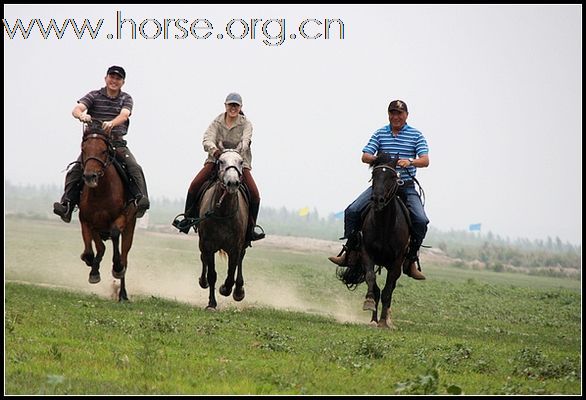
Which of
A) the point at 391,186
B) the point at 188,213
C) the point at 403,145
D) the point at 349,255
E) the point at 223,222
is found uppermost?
the point at 403,145

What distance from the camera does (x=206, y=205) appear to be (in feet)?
57.2

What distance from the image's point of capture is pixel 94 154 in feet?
55.7

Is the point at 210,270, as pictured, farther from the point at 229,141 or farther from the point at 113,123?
the point at 113,123

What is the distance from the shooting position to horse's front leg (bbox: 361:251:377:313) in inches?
645

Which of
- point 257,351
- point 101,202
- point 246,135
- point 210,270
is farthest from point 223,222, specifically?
point 257,351

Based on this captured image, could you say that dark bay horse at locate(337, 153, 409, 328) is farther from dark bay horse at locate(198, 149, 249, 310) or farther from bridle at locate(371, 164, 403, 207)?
dark bay horse at locate(198, 149, 249, 310)

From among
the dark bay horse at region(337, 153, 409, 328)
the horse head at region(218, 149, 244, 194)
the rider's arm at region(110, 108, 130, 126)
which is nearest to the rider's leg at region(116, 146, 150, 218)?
the rider's arm at region(110, 108, 130, 126)

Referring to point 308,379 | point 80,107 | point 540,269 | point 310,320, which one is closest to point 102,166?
point 80,107

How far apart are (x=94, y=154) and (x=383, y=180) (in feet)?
16.6

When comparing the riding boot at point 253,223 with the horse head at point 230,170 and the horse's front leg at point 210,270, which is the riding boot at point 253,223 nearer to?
the horse's front leg at point 210,270

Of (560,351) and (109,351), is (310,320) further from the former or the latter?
(109,351)

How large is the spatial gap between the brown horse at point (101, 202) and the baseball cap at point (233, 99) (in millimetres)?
2223

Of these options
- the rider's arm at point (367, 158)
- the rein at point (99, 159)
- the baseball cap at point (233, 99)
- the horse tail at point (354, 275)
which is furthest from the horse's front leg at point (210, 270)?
the rider's arm at point (367, 158)

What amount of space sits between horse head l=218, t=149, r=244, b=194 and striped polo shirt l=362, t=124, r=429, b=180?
218 cm
